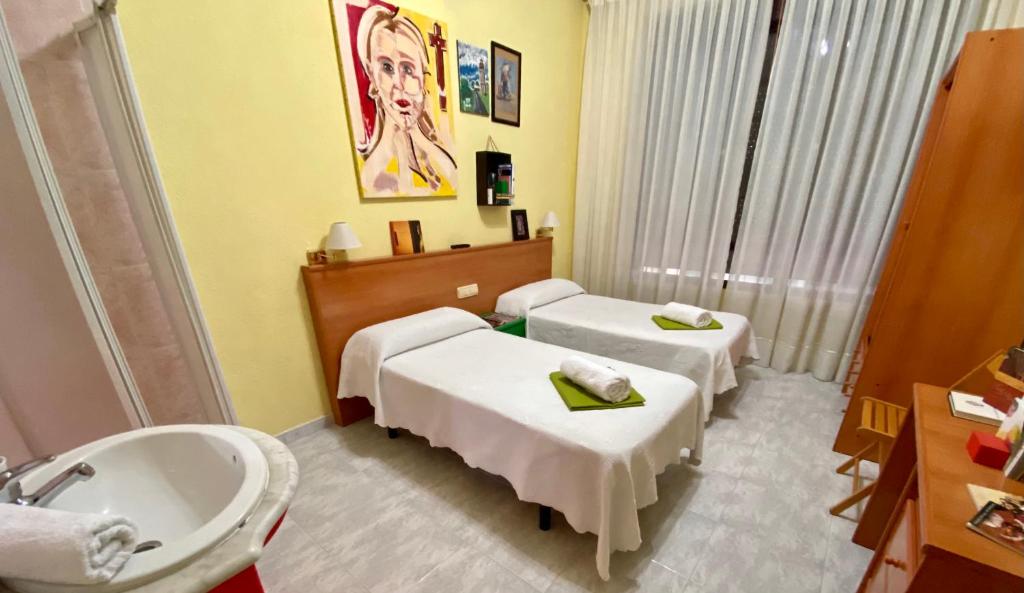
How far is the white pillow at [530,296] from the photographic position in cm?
280

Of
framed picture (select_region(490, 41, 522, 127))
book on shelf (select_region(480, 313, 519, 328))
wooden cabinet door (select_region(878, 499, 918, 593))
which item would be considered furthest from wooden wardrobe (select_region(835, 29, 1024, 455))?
framed picture (select_region(490, 41, 522, 127))

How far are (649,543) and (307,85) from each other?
2.64 m

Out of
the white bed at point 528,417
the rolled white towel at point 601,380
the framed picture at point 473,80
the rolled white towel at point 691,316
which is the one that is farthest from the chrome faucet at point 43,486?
the rolled white towel at point 691,316

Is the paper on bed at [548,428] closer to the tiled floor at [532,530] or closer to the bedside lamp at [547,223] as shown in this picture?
the tiled floor at [532,530]

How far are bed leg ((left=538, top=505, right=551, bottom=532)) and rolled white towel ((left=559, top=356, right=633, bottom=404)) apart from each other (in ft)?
1.71

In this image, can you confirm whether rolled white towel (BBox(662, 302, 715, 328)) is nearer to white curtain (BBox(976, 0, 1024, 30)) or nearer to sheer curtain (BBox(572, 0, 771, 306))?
sheer curtain (BBox(572, 0, 771, 306))

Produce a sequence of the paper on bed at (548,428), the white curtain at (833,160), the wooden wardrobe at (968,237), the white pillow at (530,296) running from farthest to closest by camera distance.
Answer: the white pillow at (530,296)
the white curtain at (833,160)
the wooden wardrobe at (968,237)
the paper on bed at (548,428)

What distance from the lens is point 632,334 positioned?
2301 millimetres

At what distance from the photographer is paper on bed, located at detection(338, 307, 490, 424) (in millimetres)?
1897

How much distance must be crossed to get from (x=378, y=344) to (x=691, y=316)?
6.50 feet

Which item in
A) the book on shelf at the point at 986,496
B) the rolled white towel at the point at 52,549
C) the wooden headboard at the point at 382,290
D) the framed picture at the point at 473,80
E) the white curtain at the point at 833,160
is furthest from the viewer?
the framed picture at the point at 473,80

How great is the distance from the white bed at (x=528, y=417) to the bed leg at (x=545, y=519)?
151 millimetres

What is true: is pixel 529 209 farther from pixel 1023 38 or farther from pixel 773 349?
pixel 1023 38

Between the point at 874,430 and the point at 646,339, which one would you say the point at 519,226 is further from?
the point at 874,430
